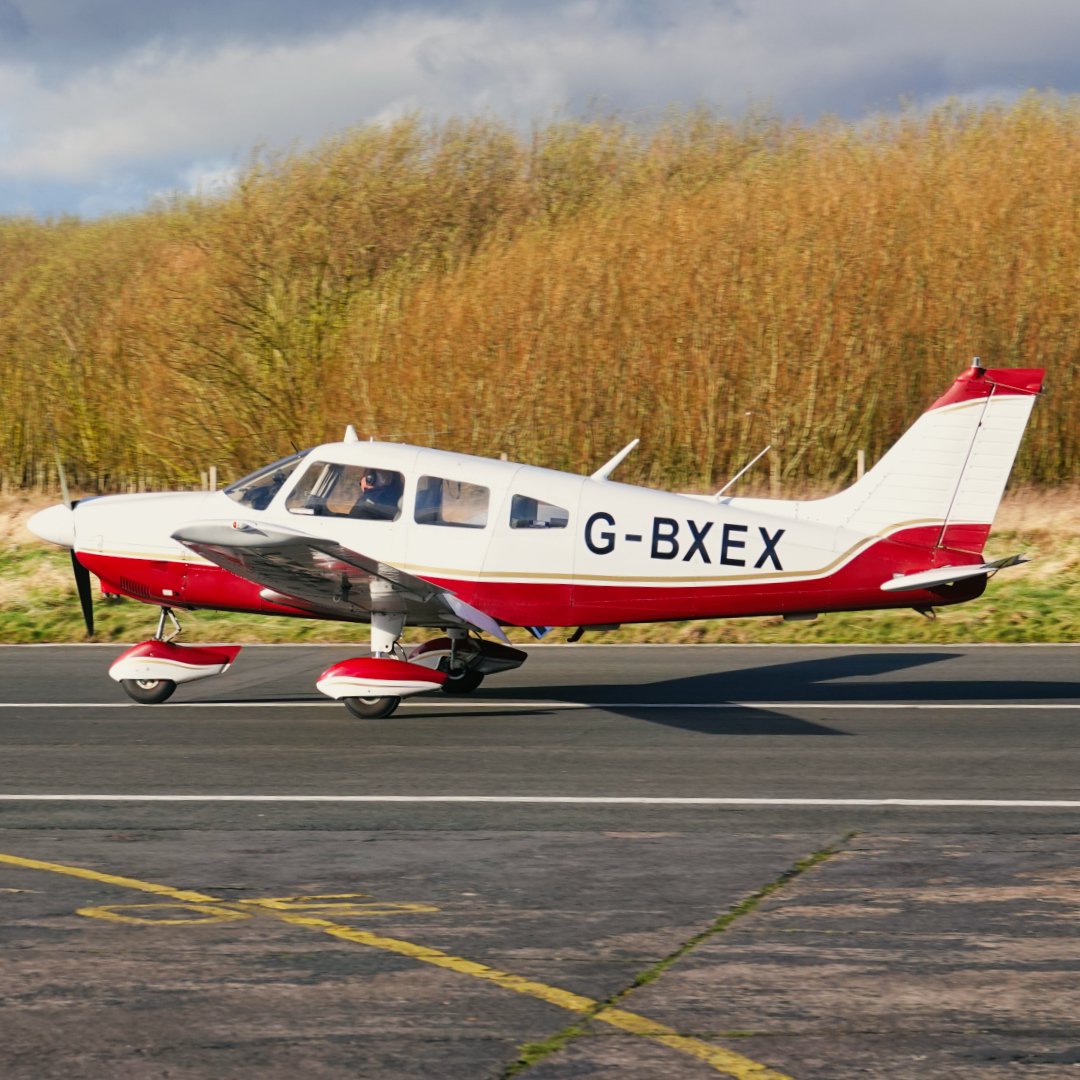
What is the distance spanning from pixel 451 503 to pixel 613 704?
213 cm

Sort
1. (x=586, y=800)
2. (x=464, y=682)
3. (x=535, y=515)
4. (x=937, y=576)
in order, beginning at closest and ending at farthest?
(x=586, y=800) < (x=937, y=576) < (x=535, y=515) < (x=464, y=682)

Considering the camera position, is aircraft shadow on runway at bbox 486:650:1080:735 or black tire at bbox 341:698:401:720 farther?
black tire at bbox 341:698:401:720

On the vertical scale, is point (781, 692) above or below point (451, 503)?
below

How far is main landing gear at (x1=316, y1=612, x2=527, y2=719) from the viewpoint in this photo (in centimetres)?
1084

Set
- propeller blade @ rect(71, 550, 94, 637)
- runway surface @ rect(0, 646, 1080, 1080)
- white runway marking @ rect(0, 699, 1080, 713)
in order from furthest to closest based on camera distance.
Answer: propeller blade @ rect(71, 550, 94, 637) < white runway marking @ rect(0, 699, 1080, 713) < runway surface @ rect(0, 646, 1080, 1080)

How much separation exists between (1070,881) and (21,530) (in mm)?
17963

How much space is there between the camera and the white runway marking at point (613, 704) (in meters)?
11.4

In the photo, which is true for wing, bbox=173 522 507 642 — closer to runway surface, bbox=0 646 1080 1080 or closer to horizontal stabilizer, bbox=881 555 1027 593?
runway surface, bbox=0 646 1080 1080

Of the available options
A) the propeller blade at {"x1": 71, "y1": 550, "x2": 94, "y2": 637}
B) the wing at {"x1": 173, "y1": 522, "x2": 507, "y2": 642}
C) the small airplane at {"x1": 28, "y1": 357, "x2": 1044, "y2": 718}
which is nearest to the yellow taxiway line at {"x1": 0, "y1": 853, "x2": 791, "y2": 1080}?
the wing at {"x1": 173, "y1": 522, "x2": 507, "y2": 642}

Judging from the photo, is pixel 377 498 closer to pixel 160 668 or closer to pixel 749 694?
pixel 160 668

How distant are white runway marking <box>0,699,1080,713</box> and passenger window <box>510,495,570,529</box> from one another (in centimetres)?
152

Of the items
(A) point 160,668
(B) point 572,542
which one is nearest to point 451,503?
(B) point 572,542

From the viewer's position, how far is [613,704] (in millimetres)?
11695

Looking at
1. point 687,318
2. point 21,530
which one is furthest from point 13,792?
point 687,318
